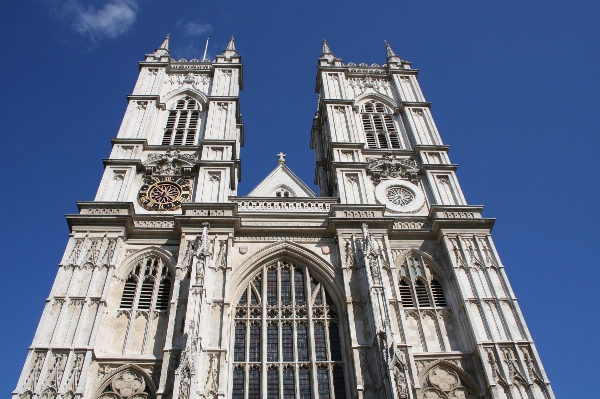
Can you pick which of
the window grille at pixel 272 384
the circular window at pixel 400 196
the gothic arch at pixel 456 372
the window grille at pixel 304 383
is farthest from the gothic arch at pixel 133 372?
the circular window at pixel 400 196

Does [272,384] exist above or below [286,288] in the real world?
below

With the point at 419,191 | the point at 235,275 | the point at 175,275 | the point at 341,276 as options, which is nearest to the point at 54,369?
the point at 175,275

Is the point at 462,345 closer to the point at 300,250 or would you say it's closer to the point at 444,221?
the point at 444,221

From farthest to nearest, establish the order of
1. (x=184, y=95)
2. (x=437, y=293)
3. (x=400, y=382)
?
(x=184, y=95)
(x=437, y=293)
(x=400, y=382)

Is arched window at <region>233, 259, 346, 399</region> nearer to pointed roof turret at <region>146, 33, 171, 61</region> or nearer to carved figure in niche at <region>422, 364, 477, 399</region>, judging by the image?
carved figure in niche at <region>422, 364, 477, 399</region>

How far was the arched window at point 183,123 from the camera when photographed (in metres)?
26.3

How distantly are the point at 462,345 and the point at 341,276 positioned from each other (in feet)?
14.8

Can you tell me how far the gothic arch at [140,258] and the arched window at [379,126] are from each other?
36.7ft

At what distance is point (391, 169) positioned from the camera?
24750mm

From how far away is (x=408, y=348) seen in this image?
1723 cm

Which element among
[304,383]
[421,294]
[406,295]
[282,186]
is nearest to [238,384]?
[304,383]

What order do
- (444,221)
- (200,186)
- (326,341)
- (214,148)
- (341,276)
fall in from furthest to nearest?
(214,148)
(200,186)
(444,221)
(341,276)
(326,341)

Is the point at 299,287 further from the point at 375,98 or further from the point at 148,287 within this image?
the point at 375,98

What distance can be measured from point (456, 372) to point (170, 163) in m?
14.2
